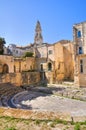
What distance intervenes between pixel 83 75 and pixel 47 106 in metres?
12.6

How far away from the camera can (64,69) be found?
44844 mm

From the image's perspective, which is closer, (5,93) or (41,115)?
(41,115)

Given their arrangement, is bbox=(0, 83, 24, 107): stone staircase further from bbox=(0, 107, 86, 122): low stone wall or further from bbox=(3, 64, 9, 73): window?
bbox=(3, 64, 9, 73): window

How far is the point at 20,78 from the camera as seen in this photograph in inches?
1581

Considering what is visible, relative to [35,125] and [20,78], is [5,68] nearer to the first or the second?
[20,78]

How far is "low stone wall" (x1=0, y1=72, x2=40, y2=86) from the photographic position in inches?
1503

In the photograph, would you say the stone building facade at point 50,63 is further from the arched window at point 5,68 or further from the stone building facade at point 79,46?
the stone building facade at point 79,46

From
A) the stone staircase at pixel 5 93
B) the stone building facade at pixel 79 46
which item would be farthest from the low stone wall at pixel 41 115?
the stone building facade at pixel 79 46

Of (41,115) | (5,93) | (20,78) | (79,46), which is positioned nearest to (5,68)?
(20,78)

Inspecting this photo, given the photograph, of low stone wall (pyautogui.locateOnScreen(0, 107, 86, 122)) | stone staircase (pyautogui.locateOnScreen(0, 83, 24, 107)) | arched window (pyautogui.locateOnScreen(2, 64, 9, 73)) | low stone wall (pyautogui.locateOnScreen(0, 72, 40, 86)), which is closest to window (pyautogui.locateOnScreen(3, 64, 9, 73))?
arched window (pyautogui.locateOnScreen(2, 64, 9, 73))

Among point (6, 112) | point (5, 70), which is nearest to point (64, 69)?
Answer: point (5, 70)

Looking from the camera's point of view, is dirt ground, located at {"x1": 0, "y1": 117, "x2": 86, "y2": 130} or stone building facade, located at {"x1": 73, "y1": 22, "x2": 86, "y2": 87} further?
stone building facade, located at {"x1": 73, "y1": 22, "x2": 86, "y2": 87}

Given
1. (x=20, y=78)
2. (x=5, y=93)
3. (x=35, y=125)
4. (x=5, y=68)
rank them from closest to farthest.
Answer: (x=35, y=125) → (x=5, y=93) → (x=20, y=78) → (x=5, y=68)

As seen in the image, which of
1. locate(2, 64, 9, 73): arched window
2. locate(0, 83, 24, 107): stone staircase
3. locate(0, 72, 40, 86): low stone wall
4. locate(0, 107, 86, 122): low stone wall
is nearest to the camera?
locate(0, 107, 86, 122): low stone wall
